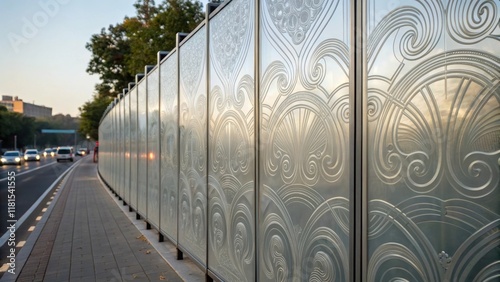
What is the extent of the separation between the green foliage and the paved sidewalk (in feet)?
39.4

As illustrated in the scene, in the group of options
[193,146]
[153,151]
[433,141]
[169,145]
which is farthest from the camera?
[153,151]

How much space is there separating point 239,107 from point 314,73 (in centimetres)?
140

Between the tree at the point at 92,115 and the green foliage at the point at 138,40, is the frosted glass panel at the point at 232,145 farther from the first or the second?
the tree at the point at 92,115

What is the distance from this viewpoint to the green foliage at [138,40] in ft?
67.2

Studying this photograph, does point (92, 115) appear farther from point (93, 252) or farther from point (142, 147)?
point (93, 252)

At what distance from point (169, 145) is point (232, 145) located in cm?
291

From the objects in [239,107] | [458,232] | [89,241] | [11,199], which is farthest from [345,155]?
[11,199]

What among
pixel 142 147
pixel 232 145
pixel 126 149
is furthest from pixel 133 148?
pixel 232 145

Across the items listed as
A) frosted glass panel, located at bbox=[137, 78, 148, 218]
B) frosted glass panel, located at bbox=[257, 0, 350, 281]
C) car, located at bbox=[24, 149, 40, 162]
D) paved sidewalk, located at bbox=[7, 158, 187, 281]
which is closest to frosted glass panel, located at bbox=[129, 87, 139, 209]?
frosted glass panel, located at bbox=[137, 78, 148, 218]

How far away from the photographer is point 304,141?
2766 millimetres

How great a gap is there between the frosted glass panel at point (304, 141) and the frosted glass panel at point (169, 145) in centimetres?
316

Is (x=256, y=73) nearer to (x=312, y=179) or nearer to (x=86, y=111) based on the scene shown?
(x=312, y=179)

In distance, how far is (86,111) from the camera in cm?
5741

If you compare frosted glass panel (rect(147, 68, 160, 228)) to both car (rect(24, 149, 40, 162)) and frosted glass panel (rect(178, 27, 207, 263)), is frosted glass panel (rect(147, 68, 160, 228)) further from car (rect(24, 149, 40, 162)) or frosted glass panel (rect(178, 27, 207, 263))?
car (rect(24, 149, 40, 162))
